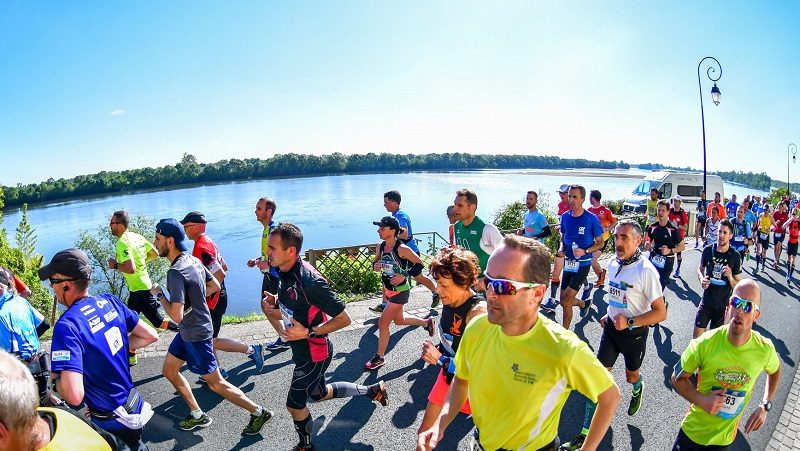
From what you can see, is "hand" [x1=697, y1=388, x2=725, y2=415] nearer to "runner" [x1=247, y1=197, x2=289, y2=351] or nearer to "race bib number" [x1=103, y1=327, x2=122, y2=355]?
"race bib number" [x1=103, y1=327, x2=122, y2=355]

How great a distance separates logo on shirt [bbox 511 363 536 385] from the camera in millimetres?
1878

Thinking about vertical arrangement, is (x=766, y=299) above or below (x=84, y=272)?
below

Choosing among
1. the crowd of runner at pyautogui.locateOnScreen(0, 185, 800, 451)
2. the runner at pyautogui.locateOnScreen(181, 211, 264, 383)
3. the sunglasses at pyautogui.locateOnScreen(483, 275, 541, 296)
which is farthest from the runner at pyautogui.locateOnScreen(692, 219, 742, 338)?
the runner at pyautogui.locateOnScreen(181, 211, 264, 383)

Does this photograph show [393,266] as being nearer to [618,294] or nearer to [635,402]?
[618,294]

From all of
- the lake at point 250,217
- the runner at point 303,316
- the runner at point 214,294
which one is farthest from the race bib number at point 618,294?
the lake at point 250,217

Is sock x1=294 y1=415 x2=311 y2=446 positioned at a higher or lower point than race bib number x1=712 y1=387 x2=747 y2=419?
lower

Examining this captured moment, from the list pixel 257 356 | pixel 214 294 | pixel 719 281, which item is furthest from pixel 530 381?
pixel 719 281

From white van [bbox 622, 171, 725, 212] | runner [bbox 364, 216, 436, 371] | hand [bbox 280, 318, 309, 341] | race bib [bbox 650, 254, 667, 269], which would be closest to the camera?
hand [bbox 280, 318, 309, 341]

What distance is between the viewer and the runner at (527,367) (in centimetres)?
185

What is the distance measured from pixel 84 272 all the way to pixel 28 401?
1.55 metres

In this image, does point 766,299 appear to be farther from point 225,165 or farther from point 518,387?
point 225,165

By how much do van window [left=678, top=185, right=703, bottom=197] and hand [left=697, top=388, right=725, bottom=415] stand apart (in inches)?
938

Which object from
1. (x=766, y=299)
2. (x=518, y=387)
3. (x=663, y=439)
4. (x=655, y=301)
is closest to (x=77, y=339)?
(x=518, y=387)

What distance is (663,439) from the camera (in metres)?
3.96
